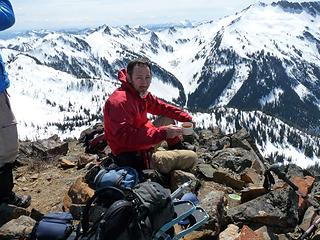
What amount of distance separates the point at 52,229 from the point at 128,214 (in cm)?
128

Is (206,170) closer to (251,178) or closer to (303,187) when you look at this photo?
(251,178)

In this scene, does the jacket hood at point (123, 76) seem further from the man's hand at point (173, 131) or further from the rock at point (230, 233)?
the rock at point (230, 233)

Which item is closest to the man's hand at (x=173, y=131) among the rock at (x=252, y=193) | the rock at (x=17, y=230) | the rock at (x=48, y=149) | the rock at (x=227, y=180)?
the rock at (x=252, y=193)

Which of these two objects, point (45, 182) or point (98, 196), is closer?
point (98, 196)

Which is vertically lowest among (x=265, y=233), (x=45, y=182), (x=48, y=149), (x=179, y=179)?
(x=48, y=149)

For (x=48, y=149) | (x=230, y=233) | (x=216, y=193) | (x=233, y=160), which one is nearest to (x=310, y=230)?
(x=230, y=233)

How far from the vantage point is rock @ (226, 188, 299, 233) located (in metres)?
8.38

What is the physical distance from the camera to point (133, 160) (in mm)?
9180

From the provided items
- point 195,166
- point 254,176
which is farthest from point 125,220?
point 254,176

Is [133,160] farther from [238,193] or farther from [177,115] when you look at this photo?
[238,193]

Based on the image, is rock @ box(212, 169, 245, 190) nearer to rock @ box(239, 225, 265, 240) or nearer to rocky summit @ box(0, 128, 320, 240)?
rocky summit @ box(0, 128, 320, 240)

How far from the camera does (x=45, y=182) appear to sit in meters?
12.3

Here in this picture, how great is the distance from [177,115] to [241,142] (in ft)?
21.8

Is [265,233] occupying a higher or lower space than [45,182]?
higher
